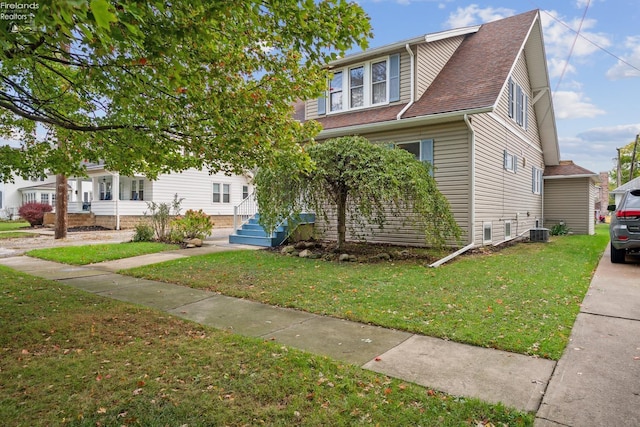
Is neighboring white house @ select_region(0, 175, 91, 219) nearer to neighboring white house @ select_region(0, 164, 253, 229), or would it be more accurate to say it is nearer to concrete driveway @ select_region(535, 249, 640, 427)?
neighboring white house @ select_region(0, 164, 253, 229)

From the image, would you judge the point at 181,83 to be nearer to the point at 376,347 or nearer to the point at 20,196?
the point at 376,347

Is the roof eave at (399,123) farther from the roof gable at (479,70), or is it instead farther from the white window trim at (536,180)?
the white window trim at (536,180)

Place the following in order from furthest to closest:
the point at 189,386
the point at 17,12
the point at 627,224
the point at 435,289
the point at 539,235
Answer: the point at 539,235 → the point at 627,224 → the point at 435,289 → the point at 17,12 → the point at 189,386

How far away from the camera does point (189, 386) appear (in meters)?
2.97

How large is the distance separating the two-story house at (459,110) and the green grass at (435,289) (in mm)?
2359

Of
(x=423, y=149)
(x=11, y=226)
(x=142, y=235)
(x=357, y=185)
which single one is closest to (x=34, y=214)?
(x=11, y=226)

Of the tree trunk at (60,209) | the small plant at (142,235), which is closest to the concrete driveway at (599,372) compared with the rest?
the small plant at (142,235)

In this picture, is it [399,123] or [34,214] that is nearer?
[399,123]

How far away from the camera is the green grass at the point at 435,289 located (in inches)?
169

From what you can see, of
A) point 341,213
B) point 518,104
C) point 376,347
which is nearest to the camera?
point 376,347

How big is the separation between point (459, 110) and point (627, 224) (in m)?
4.56

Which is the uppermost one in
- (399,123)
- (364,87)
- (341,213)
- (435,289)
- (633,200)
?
(364,87)

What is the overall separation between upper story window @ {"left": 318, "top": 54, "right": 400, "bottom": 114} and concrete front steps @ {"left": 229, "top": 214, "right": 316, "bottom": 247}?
13.5ft

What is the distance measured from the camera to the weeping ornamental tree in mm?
8383
